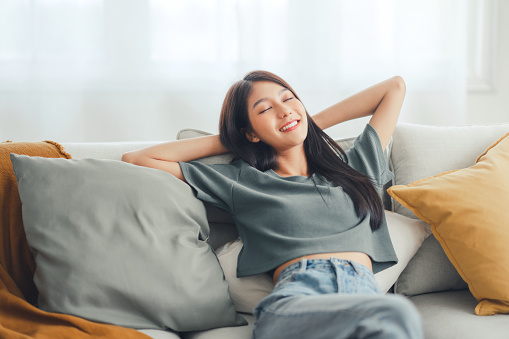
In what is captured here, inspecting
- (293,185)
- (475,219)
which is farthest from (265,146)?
(475,219)

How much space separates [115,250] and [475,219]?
97cm

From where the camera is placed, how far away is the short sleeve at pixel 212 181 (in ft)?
4.76

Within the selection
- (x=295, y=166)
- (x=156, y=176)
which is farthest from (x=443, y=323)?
(x=156, y=176)

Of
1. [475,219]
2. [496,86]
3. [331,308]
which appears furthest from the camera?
[496,86]

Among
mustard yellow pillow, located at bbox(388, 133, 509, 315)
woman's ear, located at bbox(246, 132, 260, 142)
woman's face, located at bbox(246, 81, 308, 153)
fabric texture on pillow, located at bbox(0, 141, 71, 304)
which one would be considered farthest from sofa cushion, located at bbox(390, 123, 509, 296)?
fabric texture on pillow, located at bbox(0, 141, 71, 304)

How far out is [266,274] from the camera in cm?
140

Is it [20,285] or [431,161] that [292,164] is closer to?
[431,161]

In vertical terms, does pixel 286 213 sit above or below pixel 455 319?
above

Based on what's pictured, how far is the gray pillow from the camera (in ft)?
4.01

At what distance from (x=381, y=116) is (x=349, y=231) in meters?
0.47

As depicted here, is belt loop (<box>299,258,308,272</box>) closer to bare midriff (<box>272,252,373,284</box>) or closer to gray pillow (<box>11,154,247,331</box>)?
bare midriff (<box>272,252,373,284</box>)

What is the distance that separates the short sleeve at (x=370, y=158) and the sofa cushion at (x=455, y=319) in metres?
0.39

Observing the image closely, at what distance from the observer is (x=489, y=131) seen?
65.1 inches

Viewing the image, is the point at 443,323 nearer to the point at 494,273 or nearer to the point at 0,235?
the point at 494,273
